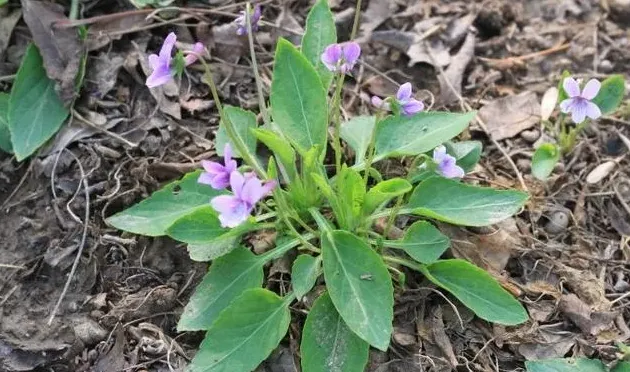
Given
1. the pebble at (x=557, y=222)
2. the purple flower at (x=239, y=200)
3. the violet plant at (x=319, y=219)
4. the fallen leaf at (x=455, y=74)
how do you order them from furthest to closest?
1. the fallen leaf at (x=455, y=74)
2. the pebble at (x=557, y=222)
3. the violet plant at (x=319, y=219)
4. the purple flower at (x=239, y=200)

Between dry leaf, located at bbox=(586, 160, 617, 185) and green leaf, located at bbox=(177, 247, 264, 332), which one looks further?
dry leaf, located at bbox=(586, 160, 617, 185)

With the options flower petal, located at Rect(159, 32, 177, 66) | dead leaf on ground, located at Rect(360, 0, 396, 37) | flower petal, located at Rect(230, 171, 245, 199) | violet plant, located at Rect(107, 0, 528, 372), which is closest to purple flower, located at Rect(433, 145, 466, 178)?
violet plant, located at Rect(107, 0, 528, 372)

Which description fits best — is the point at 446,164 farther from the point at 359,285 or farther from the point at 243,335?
the point at 243,335

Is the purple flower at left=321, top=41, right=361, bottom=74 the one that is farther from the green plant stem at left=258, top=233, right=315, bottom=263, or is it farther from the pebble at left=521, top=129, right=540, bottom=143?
the pebble at left=521, top=129, right=540, bottom=143

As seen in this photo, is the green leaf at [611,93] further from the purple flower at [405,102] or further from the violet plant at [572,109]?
the purple flower at [405,102]

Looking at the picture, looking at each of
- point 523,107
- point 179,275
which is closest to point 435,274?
point 179,275

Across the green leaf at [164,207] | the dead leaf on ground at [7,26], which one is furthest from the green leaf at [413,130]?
the dead leaf on ground at [7,26]

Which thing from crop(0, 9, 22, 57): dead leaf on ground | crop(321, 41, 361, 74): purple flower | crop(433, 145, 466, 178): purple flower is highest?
crop(321, 41, 361, 74): purple flower

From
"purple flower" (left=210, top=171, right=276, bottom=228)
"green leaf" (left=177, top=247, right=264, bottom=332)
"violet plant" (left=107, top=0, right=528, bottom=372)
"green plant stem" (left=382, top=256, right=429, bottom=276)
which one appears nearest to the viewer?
"purple flower" (left=210, top=171, right=276, bottom=228)
